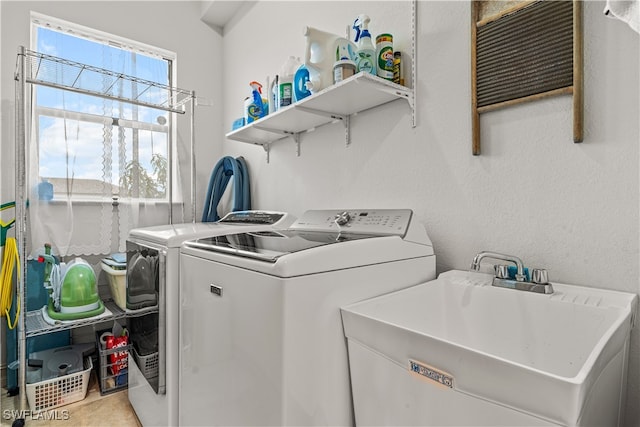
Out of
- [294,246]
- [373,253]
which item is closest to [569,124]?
[373,253]

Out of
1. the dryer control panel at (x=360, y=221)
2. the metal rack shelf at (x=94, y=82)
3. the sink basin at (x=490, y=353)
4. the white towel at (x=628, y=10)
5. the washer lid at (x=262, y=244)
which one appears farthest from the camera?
the metal rack shelf at (x=94, y=82)

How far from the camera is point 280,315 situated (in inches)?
35.7

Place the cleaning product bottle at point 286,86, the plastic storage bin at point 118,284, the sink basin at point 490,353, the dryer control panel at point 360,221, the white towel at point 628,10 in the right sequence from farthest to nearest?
the plastic storage bin at point 118,284 → the cleaning product bottle at point 286,86 → the dryer control panel at point 360,221 → the white towel at point 628,10 → the sink basin at point 490,353

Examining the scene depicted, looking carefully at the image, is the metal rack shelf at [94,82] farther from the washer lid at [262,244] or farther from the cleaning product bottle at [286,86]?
the washer lid at [262,244]

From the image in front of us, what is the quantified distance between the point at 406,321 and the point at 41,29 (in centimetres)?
312

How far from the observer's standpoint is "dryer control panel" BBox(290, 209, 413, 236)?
135cm

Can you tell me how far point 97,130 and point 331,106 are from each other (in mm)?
1756

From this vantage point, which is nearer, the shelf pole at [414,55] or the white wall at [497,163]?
the white wall at [497,163]

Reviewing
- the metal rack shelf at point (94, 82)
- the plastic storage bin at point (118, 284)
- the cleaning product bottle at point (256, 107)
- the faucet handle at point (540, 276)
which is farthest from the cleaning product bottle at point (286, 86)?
the plastic storage bin at point (118, 284)

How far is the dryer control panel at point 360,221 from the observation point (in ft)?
4.43

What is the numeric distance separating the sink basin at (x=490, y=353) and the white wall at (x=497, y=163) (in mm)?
137

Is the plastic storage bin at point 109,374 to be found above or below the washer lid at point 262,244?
below

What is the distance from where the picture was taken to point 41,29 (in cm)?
240

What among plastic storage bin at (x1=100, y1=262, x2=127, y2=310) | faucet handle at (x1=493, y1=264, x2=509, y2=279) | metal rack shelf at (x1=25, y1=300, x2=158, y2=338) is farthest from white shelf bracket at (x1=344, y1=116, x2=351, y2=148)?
plastic storage bin at (x1=100, y1=262, x2=127, y2=310)
